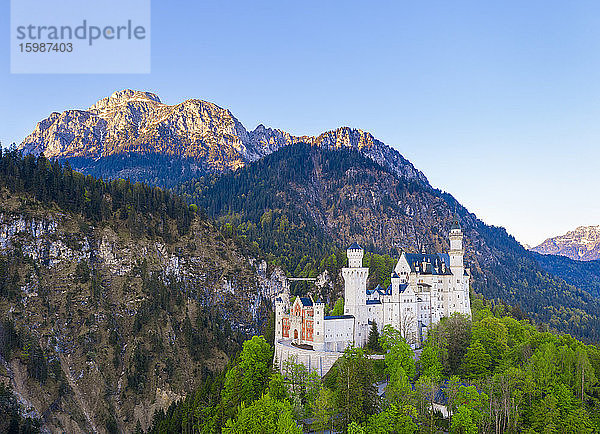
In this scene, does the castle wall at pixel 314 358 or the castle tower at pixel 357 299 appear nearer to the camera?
the castle wall at pixel 314 358

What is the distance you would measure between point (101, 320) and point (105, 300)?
588 cm

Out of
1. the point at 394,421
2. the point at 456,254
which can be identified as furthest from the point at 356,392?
the point at 456,254

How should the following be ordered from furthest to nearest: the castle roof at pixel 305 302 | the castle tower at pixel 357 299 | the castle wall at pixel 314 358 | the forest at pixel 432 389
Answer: the castle roof at pixel 305 302 → the castle tower at pixel 357 299 → the castle wall at pixel 314 358 → the forest at pixel 432 389

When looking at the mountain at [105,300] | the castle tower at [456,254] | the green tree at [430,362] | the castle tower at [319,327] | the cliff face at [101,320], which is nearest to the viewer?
the green tree at [430,362]

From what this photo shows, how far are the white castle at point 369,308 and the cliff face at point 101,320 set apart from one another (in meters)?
46.9

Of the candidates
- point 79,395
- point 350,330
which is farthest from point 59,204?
point 350,330

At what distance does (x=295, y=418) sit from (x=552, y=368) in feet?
118

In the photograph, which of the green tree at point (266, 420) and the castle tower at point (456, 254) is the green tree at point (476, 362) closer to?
the castle tower at point (456, 254)

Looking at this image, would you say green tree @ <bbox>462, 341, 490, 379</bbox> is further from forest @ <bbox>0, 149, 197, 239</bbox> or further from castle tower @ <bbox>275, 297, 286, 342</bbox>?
forest @ <bbox>0, 149, 197, 239</bbox>

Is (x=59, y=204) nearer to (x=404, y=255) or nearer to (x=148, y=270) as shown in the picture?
(x=148, y=270)

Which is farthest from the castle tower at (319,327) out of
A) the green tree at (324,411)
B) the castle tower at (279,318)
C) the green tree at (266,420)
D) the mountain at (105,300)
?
the mountain at (105,300)

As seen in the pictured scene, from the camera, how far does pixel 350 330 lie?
3445 inches

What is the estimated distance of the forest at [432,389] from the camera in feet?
211

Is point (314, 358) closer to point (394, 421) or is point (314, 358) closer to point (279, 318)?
point (279, 318)
